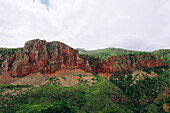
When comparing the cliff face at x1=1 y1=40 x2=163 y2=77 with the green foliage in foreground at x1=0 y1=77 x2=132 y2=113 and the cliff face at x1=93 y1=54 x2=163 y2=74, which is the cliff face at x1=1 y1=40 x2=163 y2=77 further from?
the green foliage in foreground at x1=0 y1=77 x2=132 y2=113

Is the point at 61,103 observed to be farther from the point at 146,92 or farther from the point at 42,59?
the point at 146,92

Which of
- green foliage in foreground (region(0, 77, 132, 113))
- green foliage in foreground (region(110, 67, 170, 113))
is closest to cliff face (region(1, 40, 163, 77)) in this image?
green foliage in foreground (region(110, 67, 170, 113))

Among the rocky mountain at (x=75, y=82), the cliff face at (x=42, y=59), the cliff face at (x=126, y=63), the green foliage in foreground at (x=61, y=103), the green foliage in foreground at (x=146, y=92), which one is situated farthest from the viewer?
the cliff face at (x=126, y=63)

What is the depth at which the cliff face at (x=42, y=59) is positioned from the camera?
120 metres

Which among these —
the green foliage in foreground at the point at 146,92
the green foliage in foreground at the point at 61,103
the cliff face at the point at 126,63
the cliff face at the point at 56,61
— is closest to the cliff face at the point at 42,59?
the cliff face at the point at 56,61

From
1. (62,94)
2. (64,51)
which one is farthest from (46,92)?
(64,51)

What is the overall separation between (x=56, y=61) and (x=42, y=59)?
2111 centimetres

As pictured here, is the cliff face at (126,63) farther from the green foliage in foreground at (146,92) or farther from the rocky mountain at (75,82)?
the green foliage in foreground at (146,92)

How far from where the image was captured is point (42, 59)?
13125 centimetres

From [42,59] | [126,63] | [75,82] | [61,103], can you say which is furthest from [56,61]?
[126,63]

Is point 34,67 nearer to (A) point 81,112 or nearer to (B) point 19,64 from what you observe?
(B) point 19,64

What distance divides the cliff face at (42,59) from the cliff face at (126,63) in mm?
36097

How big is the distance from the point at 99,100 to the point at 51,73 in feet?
278

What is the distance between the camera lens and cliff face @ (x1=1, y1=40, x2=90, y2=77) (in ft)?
394
